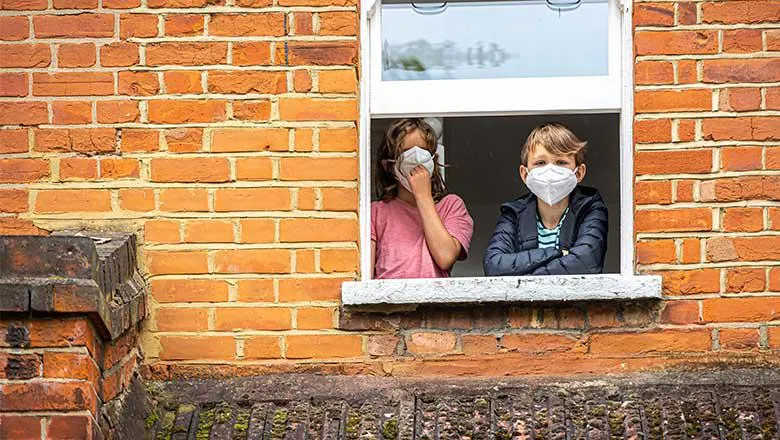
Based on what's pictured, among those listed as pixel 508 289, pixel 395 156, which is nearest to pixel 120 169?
pixel 395 156

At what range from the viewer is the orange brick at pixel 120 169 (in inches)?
216

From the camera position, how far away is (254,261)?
5.45 metres

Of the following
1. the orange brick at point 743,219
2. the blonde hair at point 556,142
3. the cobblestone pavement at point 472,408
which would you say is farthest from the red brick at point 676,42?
the cobblestone pavement at point 472,408

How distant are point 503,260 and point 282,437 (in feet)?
4.05

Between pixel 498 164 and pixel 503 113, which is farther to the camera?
pixel 498 164

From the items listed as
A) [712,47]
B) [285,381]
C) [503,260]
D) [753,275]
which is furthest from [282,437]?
[712,47]

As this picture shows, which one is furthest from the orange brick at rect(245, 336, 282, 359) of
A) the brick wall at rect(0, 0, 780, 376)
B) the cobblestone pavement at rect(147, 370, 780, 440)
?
the cobblestone pavement at rect(147, 370, 780, 440)

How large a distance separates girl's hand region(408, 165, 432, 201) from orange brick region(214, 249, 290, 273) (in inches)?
27.9

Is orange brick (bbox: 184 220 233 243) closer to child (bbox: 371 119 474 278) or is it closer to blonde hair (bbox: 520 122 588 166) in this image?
child (bbox: 371 119 474 278)

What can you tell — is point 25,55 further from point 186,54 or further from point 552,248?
point 552,248

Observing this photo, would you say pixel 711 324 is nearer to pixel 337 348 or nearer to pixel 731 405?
pixel 731 405

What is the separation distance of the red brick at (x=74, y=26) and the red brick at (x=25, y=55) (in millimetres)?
62

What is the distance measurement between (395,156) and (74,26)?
146cm

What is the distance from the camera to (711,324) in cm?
541
